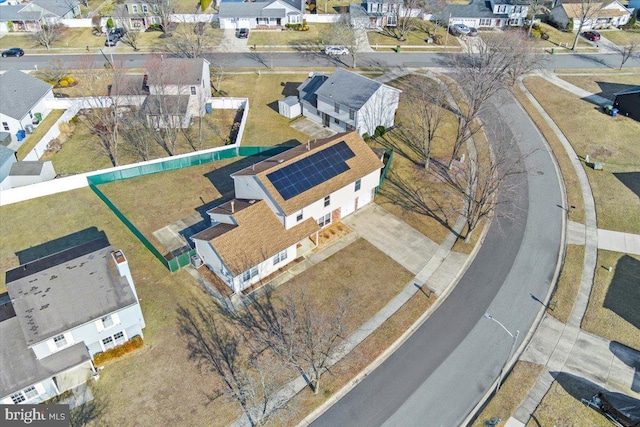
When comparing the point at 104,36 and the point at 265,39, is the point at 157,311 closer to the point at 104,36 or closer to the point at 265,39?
the point at 265,39

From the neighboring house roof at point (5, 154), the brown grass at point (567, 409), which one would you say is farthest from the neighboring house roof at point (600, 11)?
the neighboring house roof at point (5, 154)

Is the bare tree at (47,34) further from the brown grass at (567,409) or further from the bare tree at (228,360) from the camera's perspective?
the brown grass at (567,409)

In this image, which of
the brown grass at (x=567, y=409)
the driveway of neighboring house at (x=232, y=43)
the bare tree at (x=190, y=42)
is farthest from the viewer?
the driveway of neighboring house at (x=232, y=43)

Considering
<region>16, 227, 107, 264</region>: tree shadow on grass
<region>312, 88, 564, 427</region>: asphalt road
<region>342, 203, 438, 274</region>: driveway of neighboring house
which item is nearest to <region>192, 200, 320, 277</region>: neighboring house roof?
<region>342, 203, 438, 274</region>: driveway of neighboring house

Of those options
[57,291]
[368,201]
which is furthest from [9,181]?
[368,201]

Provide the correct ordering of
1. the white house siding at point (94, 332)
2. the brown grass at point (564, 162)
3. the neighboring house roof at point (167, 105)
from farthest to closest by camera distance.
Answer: the neighboring house roof at point (167, 105) < the brown grass at point (564, 162) < the white house siding at point (94, 332)
